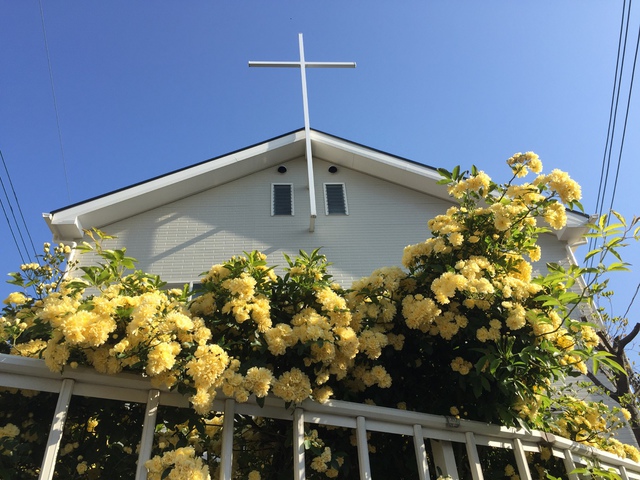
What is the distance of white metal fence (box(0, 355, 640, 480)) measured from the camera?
1.91 metres

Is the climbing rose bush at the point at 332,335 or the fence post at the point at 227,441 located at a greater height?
the climbing rose bush at the point at 332,335

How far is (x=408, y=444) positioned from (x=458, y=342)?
57 cm

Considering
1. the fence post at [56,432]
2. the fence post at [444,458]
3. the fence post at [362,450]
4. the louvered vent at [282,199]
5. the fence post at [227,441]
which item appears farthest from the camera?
the louvered vent at [282,199]

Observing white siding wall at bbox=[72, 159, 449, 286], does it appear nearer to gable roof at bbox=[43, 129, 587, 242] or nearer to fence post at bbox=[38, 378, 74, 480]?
gable roof at bbox=[43, 129, 587, 242]

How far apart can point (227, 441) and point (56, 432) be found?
0.63 m

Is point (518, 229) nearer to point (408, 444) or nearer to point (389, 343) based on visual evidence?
point (389, 343)

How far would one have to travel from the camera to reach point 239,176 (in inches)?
306

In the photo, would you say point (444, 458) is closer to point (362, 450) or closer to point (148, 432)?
point (362, 450)

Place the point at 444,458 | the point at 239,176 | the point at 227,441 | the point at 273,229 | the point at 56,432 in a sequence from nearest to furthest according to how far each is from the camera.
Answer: the point at 56,432, the point at 227,441, the point at 444,458, the point at 273,229, the point at 239,176

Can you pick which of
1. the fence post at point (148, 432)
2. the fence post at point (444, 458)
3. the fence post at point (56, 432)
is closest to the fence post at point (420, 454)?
the fence post at point (444, 458)

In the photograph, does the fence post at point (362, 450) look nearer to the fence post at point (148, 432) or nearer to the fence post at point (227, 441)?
the fence post at point (227, 441)

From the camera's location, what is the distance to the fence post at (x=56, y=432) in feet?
5.75

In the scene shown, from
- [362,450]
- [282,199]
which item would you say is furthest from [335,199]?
[362,450]

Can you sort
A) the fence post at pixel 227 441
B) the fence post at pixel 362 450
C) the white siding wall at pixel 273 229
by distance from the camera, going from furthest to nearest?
the white siding wall at pixel 273 229 → the fence post at pixel 362 450 → the fence post at pixel 227 441
